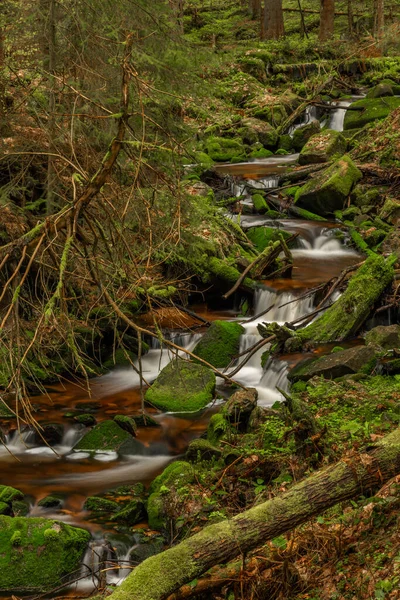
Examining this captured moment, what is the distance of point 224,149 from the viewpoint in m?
22.7

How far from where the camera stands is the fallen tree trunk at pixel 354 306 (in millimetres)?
11453

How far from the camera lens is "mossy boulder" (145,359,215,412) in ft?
35.9

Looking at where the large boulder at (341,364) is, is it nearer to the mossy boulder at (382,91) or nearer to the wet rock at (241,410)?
the wet rock at (241,410)

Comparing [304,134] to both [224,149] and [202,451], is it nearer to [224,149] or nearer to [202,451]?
[224,149]

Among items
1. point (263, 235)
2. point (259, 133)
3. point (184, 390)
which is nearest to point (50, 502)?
point (184, 390)

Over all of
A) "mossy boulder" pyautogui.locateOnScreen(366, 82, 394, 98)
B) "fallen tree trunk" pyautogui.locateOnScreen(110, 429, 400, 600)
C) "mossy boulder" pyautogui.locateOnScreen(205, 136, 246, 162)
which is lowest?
"mossy boulder" pyautogui.locateOnScreen(205, 136, 246, 162)

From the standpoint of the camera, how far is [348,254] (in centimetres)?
1565

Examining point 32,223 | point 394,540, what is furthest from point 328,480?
point 32,223

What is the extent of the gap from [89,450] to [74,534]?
2.38 meters

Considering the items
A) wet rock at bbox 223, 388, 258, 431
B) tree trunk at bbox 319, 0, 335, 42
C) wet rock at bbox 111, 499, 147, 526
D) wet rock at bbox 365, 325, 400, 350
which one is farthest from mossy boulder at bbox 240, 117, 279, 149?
wet rock at bbox 111, 499, 147, 526

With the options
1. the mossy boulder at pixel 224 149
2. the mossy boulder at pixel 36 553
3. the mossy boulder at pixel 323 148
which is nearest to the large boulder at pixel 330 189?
the mossy boulder at pixel 323 148

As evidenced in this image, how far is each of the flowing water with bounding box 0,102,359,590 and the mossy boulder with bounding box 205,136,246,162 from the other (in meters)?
7.33

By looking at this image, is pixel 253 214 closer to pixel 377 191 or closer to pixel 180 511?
pixel 377 191

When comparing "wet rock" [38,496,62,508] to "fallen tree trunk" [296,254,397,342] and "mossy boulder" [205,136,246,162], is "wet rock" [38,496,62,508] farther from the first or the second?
"mossy boulder" [205,136,246,162]
